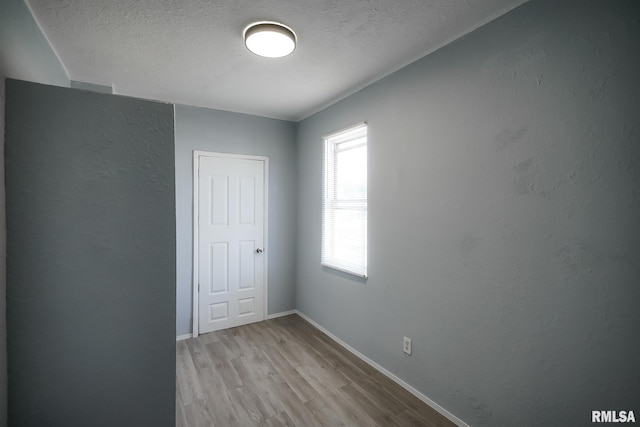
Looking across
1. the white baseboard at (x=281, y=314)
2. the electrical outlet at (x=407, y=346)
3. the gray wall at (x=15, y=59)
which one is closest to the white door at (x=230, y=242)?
the white baseboard at (x=281, y=314)

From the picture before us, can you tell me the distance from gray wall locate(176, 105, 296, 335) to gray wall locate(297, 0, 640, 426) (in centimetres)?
160

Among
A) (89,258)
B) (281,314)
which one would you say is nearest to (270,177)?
(281,314)

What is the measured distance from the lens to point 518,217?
1.60 meters

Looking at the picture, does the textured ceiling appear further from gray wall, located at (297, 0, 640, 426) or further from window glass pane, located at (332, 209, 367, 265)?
window glass pane, located at (332, 209, 367, 265)

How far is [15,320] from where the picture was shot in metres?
1.13

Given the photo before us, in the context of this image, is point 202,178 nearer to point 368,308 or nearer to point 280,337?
point 280,337

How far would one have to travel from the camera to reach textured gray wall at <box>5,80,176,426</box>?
1.14 m

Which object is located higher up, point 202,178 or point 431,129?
point 431,129

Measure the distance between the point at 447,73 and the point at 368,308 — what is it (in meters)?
2.01

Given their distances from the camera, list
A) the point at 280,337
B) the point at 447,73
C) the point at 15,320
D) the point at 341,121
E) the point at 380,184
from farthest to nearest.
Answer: the point at 280,337 < the point at 341,121 < the point at 380,184 < the point at 447,73 < the point at 15,320

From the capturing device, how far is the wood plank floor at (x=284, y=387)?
6.46ft

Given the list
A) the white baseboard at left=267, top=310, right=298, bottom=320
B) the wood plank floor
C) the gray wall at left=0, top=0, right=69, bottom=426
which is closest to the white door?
the white baseboard at left=267, top=310, right=298, bottom=320

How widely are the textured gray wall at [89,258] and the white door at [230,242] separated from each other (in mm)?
2056

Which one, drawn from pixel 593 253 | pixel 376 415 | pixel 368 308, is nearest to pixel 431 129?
pixel 593 253
